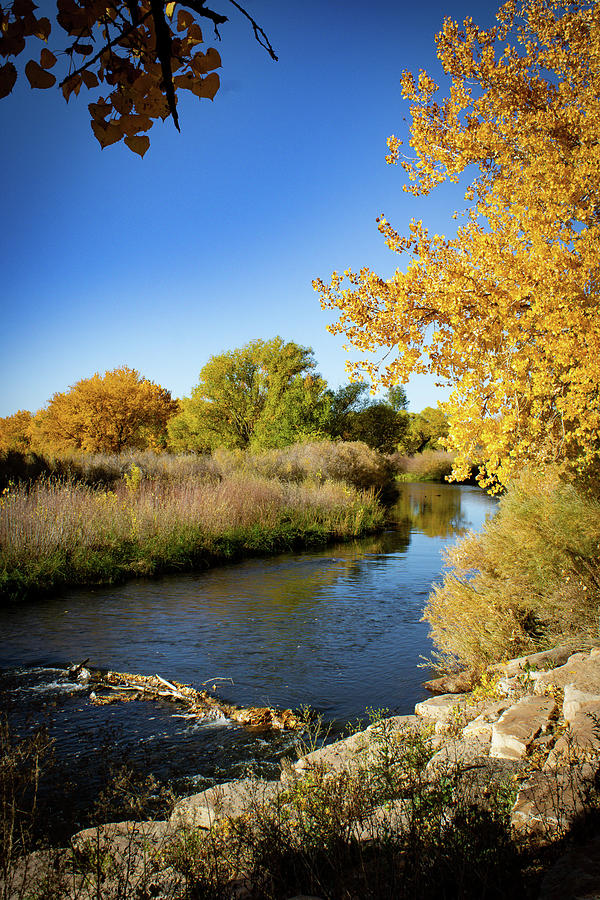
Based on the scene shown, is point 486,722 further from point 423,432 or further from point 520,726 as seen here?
point 423,432

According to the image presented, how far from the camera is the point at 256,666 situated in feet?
27.4

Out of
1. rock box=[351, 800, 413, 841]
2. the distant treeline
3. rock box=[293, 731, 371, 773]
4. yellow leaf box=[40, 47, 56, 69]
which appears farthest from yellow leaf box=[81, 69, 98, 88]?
the distant treeline

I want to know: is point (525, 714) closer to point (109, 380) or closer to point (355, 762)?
point (355, 762)

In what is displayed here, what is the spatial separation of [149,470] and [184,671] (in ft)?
51.0

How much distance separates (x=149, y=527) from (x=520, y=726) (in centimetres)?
1308

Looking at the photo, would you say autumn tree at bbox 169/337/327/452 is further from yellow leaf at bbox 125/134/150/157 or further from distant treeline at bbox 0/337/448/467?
yellow leaf at bbox 125/134/150/157

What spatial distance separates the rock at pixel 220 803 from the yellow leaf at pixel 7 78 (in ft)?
11.3

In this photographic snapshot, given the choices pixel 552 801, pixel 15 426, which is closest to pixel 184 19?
pixel 552 801

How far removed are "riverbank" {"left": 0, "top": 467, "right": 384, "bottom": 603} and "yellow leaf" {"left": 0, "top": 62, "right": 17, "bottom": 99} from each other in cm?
1128

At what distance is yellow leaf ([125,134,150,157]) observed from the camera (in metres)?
2.44

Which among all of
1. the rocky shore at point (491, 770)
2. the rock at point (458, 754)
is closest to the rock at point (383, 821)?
the rocky shore at point (491, 770)

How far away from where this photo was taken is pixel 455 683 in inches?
274

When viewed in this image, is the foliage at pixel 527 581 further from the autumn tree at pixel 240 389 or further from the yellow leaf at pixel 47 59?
the autumn tree at pixel 240 389

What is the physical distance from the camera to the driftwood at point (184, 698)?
644cm
